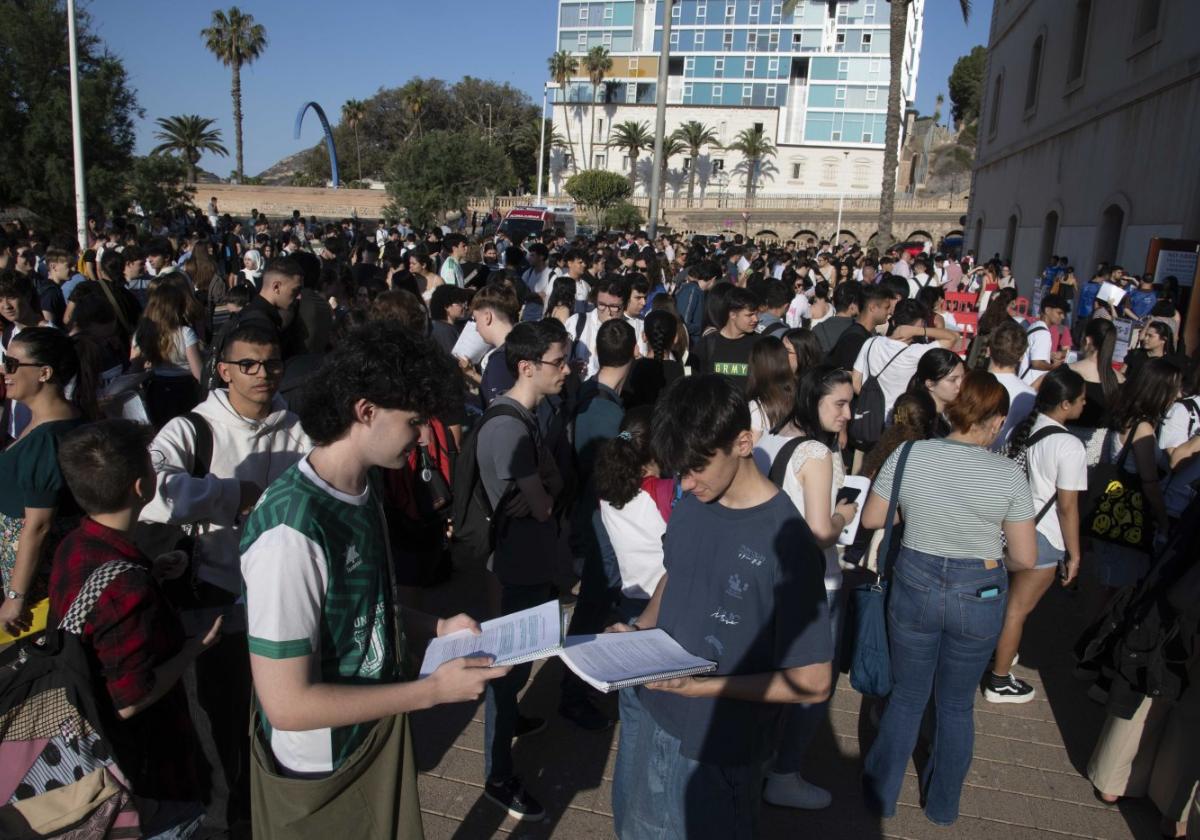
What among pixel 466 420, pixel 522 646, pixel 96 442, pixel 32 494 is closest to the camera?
pixel 522 646

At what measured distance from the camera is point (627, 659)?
211 centimetres

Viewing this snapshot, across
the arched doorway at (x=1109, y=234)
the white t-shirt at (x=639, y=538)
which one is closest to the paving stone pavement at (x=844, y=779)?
the white t-shirt at (x=639, y=538)

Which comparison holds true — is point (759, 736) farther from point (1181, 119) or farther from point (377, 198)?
point (377, 198)

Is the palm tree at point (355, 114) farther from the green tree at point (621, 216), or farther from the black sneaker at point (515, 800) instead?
the black sneaker at point (515, 800)

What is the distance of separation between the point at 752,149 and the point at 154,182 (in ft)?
164

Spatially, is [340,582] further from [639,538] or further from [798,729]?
[798,729]

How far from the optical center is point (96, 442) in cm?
257

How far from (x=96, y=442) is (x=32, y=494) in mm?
758

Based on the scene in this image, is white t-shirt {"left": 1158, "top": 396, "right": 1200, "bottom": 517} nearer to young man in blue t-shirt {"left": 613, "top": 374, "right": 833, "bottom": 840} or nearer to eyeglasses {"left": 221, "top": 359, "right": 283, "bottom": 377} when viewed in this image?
young man in blue t-shirt {"left": 613, "top": 374, "right": 833, "bottom": 840}

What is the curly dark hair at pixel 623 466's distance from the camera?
331 centimetres

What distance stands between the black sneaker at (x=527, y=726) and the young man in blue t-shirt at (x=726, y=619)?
65.2 inches

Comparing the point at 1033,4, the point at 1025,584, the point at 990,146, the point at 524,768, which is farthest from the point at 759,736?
the point at 990,146

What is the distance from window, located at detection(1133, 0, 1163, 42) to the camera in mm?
15891

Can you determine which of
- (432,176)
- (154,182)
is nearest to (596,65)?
(432,176)
